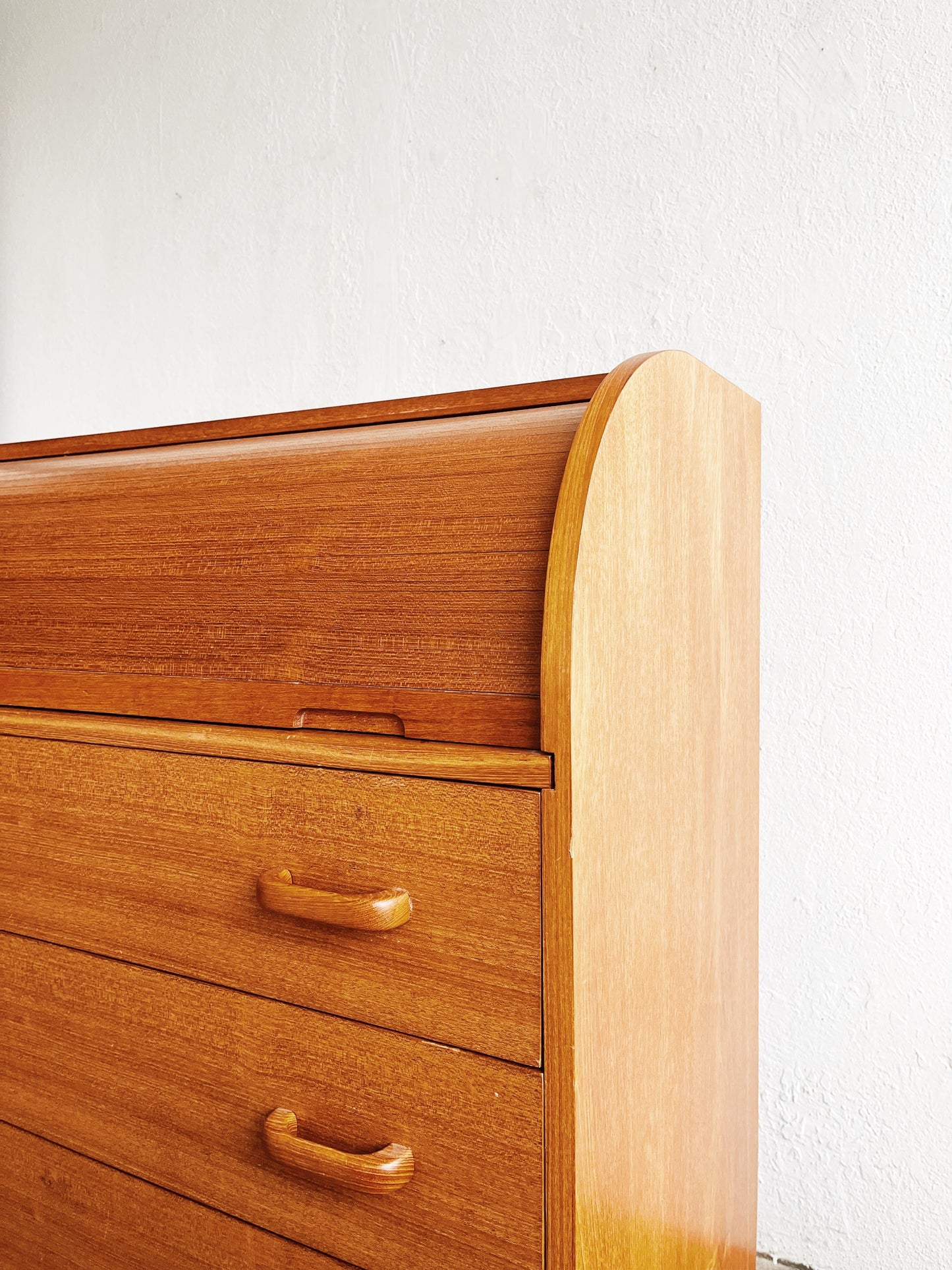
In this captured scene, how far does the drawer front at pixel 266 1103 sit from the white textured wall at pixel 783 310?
620 mm

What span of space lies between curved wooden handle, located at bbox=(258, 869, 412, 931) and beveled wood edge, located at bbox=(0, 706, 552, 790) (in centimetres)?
9

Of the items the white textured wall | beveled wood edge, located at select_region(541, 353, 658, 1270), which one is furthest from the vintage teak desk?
the white textured wall

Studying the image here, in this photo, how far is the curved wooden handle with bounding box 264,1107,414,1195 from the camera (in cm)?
77

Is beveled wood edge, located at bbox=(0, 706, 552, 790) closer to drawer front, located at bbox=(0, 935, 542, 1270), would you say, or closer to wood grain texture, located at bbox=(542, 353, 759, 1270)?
wood grain texture, located at bbox=(542, 353, 759, 1270)

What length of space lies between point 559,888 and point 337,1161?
0.99 feet

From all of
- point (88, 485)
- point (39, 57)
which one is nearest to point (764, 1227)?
point (88, 485)

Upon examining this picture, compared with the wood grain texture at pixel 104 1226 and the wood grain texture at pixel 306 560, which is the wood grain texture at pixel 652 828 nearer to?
the wood grain texture at pixel 306 560

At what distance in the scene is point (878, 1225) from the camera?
120cm

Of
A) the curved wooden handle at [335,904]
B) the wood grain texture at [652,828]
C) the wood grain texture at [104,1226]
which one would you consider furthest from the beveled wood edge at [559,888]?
the wood grain texture at [104,1226]

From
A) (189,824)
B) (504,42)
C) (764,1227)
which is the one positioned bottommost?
(764,1227)

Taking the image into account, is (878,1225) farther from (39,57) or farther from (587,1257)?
(39,57)

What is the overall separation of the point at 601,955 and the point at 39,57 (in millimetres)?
1876

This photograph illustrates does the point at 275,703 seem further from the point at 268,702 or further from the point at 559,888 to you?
the point at 559,888

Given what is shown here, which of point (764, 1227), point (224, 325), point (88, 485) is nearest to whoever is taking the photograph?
point (88, 485)
